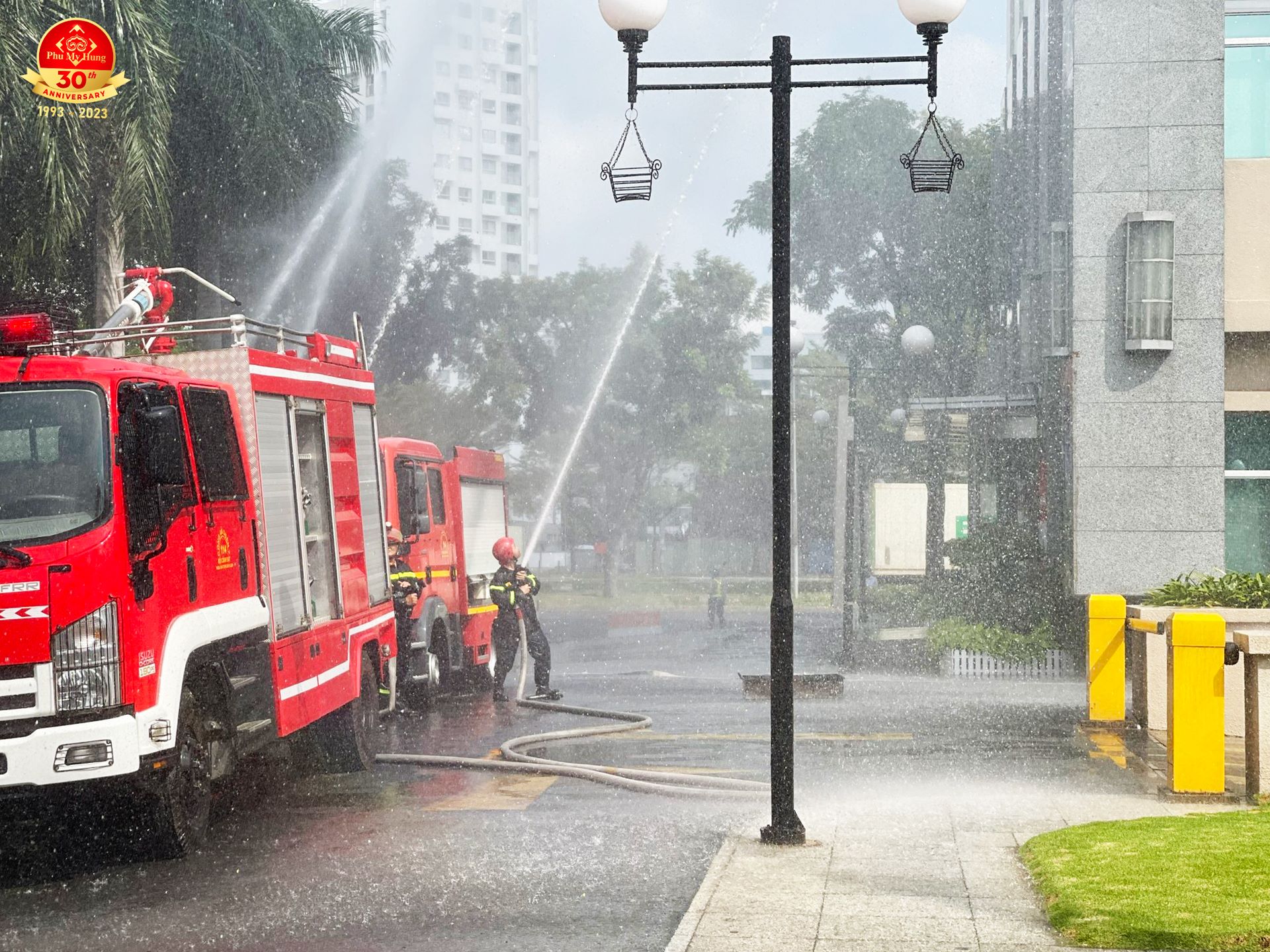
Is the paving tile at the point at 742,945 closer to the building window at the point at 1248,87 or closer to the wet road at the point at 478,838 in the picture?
the wet road at the point at 478,838

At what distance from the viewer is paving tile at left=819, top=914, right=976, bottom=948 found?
6422mm

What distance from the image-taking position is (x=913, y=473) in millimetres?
40500

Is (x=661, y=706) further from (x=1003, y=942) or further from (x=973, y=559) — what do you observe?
(x=1003, y=942)

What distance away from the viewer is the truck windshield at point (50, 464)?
313 inches

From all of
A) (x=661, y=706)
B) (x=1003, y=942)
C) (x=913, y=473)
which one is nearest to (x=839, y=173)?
(x=913, y=473)

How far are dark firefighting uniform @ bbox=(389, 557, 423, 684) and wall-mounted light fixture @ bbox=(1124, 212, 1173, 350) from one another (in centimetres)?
887

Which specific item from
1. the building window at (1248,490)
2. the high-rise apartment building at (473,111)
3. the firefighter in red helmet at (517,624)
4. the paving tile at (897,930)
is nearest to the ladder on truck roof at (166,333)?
the paving tile at (897,930)

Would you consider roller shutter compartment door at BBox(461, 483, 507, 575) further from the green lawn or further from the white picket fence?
the green lawn

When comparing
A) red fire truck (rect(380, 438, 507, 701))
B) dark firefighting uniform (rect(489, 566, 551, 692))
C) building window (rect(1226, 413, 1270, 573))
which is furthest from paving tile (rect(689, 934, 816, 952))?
building window (rect(1226, 413, 1270, 573))

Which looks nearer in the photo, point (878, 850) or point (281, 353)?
point (878, 850)

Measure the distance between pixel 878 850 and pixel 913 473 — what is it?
3273 cm

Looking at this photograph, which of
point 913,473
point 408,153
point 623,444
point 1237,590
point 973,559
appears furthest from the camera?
point 623,444

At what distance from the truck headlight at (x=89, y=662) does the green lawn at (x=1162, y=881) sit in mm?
4539

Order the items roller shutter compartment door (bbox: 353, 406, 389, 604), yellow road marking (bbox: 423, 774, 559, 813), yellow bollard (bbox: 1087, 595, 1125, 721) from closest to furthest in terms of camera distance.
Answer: yellow road marking (bbox: 423, 774, 559, 813), roller shutter compartment door (bbox: 353, 406, 389, 604), yellow bollard (bbox: 1087, 595, 1125, 721)
